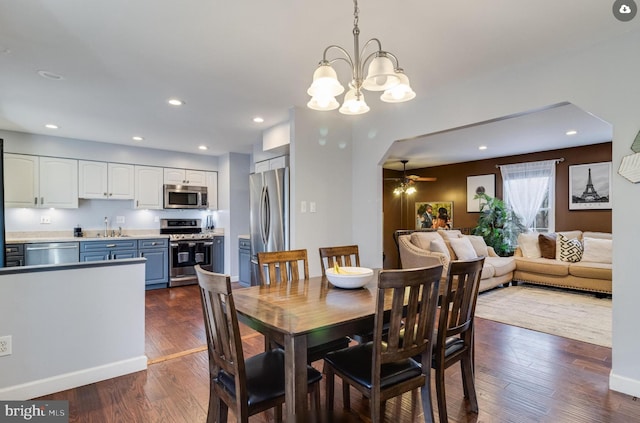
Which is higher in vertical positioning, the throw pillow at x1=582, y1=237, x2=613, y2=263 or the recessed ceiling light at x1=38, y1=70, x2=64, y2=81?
the recessed ceiling light at x1=38, y1=70, x2=64, y2=81

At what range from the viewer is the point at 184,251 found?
19.0 feet

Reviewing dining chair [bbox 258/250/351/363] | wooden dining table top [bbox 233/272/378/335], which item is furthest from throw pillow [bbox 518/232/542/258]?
dining chair [bbox 258/250/351/363]

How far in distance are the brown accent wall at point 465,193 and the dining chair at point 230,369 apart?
6078 mm

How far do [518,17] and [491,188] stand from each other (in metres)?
5.31

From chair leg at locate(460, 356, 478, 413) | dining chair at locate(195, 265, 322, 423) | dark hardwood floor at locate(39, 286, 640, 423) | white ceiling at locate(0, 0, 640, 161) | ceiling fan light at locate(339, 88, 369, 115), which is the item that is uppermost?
white ceiling at locate(0, 0, 640, 161)

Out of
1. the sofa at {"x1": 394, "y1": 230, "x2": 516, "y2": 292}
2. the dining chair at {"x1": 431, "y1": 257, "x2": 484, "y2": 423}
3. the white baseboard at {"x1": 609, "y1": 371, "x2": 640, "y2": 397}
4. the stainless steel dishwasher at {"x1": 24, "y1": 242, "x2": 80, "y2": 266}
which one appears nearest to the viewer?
the dining chair at {"x1": 431, "y1": 257, "x2": 484, "y2": 423}

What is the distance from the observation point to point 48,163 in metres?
4.93

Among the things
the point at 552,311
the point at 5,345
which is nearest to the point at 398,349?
the point at 5,345

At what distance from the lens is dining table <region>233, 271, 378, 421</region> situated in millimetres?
1357

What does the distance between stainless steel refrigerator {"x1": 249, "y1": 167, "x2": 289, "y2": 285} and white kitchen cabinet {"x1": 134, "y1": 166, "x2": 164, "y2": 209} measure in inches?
83.4

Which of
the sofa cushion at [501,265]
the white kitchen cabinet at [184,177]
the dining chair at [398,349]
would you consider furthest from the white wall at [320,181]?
the white kitchen cabinet at [184,177]

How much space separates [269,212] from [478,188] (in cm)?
481

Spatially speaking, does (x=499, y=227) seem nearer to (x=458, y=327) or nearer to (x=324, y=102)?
(x=458, y=327)

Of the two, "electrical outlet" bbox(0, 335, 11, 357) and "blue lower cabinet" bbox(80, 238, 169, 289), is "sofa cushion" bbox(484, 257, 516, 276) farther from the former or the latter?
"electrical outlet" bbox(0, 335, 11, 357)
